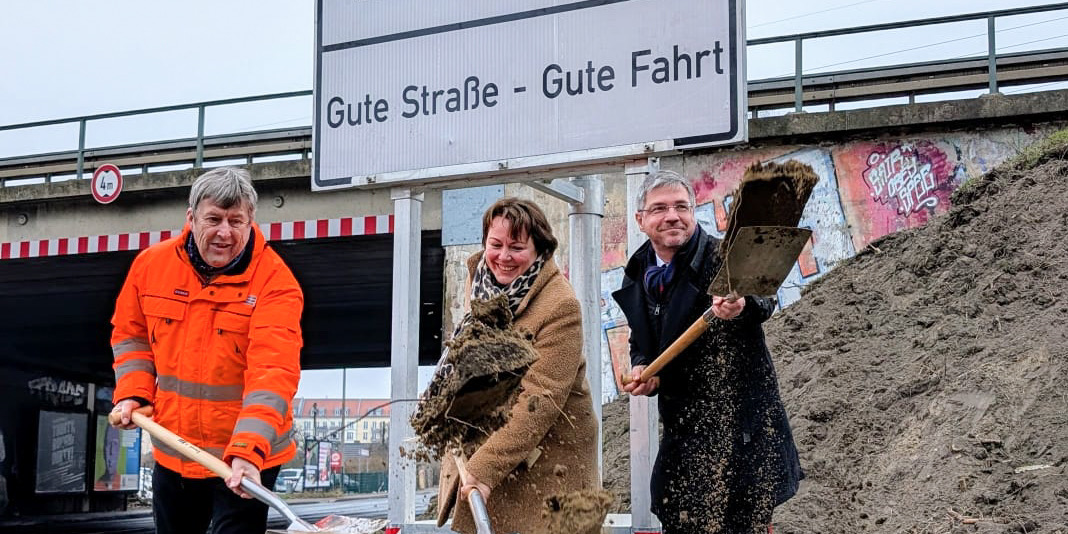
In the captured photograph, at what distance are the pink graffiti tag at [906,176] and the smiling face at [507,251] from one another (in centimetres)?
760

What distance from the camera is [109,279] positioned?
722 inches

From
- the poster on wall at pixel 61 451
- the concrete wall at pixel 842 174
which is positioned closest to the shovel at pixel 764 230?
the concrete wall at pixel 842 174

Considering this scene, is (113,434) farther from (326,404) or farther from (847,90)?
(326,404)

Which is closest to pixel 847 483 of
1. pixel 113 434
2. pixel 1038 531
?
pixel 1038 531

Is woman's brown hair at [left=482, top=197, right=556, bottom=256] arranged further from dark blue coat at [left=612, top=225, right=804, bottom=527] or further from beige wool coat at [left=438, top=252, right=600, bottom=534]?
dark blue coat at [left=612, top=225, right=804, bottom=527]

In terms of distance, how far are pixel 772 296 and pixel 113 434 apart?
26.8 meters

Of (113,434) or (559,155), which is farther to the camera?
(113,434)

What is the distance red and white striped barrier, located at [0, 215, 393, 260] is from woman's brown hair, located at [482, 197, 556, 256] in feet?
33.8

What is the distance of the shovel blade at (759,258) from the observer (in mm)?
3607

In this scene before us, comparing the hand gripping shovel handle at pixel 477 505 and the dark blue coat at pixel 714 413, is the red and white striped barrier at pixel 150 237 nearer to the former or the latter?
the dark blue coat at pixel 714 413

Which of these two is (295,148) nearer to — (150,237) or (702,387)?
(150,237)

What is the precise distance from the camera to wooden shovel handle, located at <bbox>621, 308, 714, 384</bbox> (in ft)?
12.4

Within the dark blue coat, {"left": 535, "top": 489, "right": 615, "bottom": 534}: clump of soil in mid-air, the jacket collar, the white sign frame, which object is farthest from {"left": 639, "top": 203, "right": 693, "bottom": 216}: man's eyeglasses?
{"left": 535, "top": 489, "right": 615, "bottom": 534}: clump of soil in mid-air

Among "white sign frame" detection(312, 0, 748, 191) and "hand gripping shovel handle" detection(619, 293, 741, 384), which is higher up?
"white sign frame" detection(312, 0, 748, 191)
